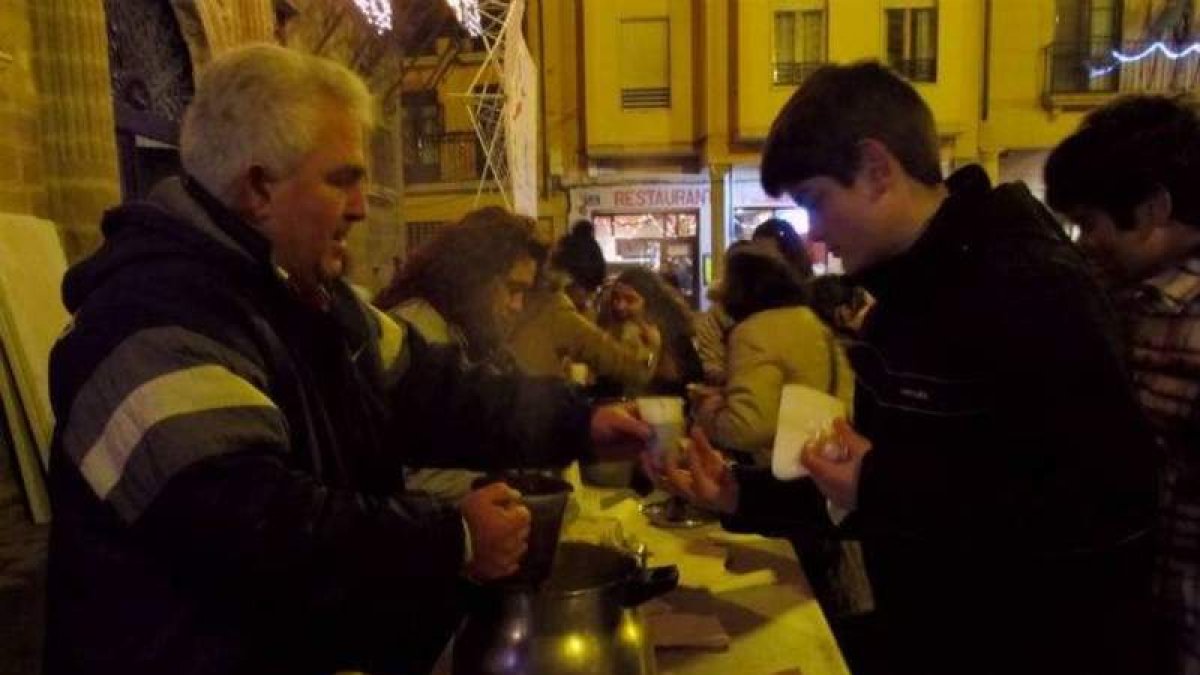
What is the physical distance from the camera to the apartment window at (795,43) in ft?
57.4

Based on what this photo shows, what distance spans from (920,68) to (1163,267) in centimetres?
1728

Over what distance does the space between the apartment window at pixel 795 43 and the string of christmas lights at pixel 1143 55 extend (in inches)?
198

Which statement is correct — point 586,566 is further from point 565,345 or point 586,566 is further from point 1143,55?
point 1143,55

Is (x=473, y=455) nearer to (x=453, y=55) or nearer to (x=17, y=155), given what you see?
(x=17, y=155)

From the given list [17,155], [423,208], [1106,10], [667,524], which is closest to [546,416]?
[667,524]

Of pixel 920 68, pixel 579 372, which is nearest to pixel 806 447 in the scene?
pixel 579 372

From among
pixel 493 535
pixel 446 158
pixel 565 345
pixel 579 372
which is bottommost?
pixel 579 372

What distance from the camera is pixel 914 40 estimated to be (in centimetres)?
1759

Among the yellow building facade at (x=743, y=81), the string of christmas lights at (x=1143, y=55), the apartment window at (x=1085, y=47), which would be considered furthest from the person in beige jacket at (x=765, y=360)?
the string of christmas lights at (x=1143, y=55)

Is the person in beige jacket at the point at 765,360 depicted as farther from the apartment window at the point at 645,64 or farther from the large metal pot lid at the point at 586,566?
the apartment window at the point at 645,64

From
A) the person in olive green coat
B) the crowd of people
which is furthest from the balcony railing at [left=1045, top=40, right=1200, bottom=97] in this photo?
the crowd of people

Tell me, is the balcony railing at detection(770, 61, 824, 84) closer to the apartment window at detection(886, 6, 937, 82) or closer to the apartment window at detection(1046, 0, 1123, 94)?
the apartment window at detection(886, 6, 937, 82)

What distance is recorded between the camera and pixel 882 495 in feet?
4.59

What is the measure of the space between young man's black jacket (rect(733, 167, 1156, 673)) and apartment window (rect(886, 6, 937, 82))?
17436 millimetres
